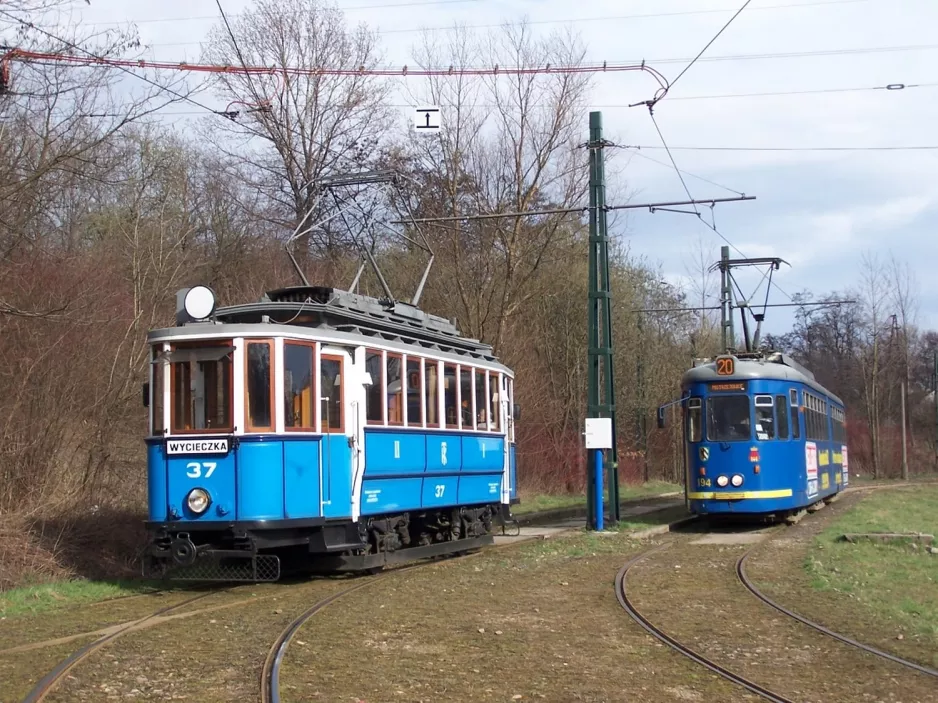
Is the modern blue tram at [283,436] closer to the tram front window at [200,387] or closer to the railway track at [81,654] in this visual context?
the tram front window at [200,387]

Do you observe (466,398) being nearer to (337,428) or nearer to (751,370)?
(337,428)

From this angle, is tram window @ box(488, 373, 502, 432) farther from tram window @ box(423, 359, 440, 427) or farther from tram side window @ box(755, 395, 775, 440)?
tram side window @ box(755, 395, 775, 440)

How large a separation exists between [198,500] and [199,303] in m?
2.12

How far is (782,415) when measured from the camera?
750 inches

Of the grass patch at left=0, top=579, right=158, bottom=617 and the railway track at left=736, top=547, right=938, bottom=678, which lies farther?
the grass patch at left=0, top=579, right=158, bottom=617

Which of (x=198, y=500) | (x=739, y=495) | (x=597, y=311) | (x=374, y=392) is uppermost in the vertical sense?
(x=597, y=311)

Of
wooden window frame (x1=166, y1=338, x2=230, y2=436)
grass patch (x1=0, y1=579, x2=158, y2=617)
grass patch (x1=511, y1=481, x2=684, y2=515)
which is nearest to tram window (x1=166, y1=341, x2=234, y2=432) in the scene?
wooden window frame (x1=166, y1=338, x2=230, y2=436)

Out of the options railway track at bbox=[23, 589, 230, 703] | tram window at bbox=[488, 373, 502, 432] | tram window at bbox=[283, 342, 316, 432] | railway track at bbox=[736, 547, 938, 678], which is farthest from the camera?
tram window at bbox=[488, 373, 502, 432]

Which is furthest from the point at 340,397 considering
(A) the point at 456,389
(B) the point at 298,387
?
(A) the point at 456,389

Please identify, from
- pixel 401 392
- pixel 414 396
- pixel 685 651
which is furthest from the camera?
pixel 414 396

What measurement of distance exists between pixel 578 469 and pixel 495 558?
18.7 meters

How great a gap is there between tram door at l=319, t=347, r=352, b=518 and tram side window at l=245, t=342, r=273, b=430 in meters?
0.67

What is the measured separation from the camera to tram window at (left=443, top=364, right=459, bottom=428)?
14.5 metres

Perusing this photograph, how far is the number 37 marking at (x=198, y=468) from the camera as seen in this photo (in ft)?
36.7
